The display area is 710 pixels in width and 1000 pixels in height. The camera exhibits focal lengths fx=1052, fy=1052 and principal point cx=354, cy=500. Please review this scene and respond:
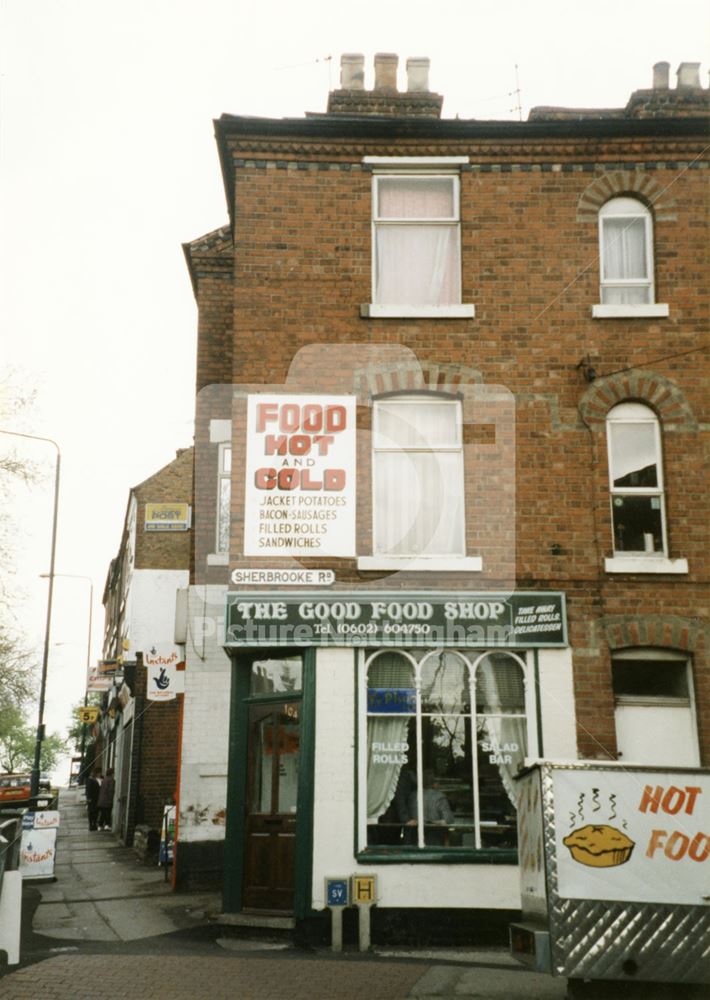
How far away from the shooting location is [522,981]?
9.90 m

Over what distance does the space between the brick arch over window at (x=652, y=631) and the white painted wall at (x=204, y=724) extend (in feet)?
20.7

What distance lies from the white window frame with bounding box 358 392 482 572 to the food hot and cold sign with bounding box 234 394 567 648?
1.02 feet

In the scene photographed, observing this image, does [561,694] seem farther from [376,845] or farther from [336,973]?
[336,973]

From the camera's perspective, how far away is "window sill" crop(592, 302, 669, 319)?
13.7m

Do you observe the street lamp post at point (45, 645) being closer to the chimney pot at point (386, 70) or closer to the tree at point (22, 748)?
the chimney pot at point (386, 70)

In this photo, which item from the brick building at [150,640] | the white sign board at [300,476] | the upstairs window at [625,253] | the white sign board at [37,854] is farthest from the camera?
the brick building at [150,640]

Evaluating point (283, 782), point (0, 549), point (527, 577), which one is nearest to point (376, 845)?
point (283, 782)

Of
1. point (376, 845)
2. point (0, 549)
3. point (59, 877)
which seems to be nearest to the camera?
point (376, 845)

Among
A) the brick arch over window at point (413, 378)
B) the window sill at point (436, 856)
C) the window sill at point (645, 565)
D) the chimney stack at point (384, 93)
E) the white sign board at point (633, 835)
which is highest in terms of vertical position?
the chimney stack at point (384, 93)

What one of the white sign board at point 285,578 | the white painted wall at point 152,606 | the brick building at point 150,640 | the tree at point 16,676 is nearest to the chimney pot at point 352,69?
the white sign board at point 285,578

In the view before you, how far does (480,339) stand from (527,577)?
3160 millimetres

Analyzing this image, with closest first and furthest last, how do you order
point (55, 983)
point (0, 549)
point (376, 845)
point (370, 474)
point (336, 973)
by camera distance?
point (55, 983) → point (336, 973) → point (376, 845) → point (370, 474) → point (0, 549)

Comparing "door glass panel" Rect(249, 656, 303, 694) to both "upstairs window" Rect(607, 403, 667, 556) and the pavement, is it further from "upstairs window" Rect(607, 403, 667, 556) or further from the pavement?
"upstairs window" Rect(607, 403, 667, 556)

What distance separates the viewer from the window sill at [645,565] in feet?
42.2
